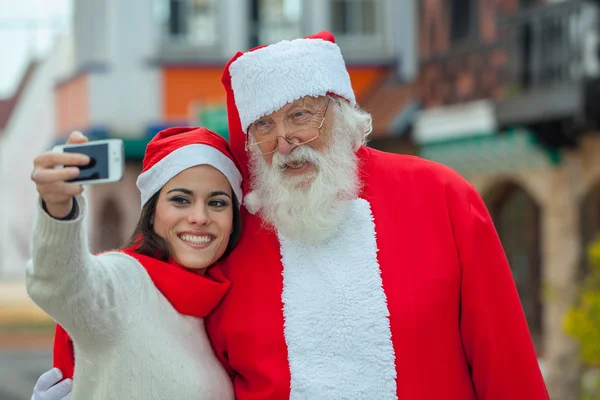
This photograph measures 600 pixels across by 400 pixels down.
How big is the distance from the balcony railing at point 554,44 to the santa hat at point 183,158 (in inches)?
234

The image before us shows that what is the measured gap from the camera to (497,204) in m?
11.8

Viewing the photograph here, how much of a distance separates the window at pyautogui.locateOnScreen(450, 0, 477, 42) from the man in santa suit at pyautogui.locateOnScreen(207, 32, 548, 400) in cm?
817

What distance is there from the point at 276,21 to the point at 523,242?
6.38 metres

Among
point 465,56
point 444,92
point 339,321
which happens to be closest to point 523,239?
point 444,92

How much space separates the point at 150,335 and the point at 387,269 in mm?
764

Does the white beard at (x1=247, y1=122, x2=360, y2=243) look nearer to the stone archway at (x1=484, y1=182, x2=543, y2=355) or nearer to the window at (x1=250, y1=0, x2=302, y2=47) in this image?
the stone archway at (x1=484, y1=182, x2=543, y2=355)

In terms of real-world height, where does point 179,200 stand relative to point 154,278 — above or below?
above

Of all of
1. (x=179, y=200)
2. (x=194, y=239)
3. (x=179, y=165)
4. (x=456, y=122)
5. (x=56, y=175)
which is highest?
(x=56, y=175)

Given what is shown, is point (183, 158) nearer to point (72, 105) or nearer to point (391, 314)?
point (391, 314)

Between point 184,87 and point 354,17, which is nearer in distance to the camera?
point 184,87

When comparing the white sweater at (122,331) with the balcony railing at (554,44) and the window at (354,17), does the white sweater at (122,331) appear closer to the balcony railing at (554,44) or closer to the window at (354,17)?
the balcony railing at (554,44)

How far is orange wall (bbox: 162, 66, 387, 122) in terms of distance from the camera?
16.1 meters

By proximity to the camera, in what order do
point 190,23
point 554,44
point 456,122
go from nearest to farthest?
point 554,44
point 456,122
point 190,23

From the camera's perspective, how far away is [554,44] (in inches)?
370
